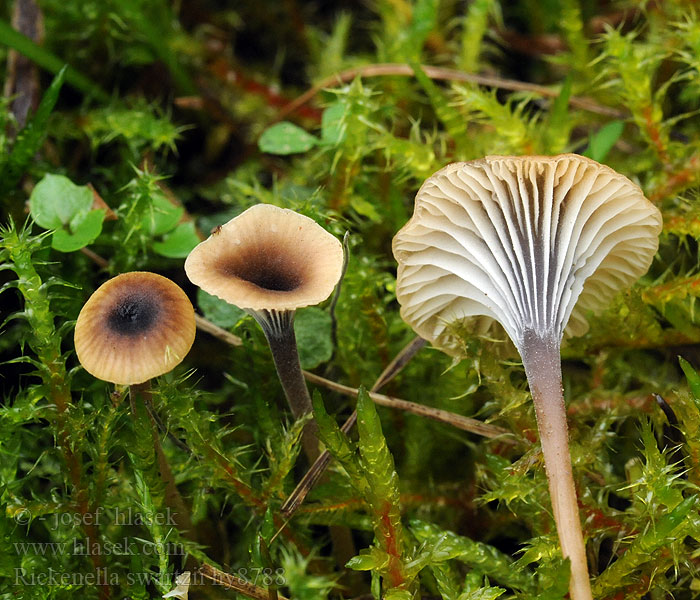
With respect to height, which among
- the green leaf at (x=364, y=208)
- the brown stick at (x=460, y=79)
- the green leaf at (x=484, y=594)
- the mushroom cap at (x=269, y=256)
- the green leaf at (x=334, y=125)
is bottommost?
the green leaf at (x=484, y=594)

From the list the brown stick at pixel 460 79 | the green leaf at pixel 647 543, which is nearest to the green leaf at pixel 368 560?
the green leaf at pixel 647 543

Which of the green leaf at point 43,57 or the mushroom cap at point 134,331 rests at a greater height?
the green leaf at point 43,57

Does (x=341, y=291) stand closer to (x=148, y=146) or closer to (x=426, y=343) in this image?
(x=426, y=343)

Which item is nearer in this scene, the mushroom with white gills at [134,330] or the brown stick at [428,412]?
the mushroom with white gills at [134,330]

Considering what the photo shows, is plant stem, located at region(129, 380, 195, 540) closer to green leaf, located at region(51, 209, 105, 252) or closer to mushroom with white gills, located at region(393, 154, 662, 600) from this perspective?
green leaf, located at region(51, 209, 105, 252)

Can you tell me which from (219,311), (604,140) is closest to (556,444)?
(219,311)

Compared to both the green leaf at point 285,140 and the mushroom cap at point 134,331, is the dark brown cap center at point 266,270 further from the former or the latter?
the green leaf at point 285,140

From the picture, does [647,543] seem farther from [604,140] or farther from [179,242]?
[179,242]
